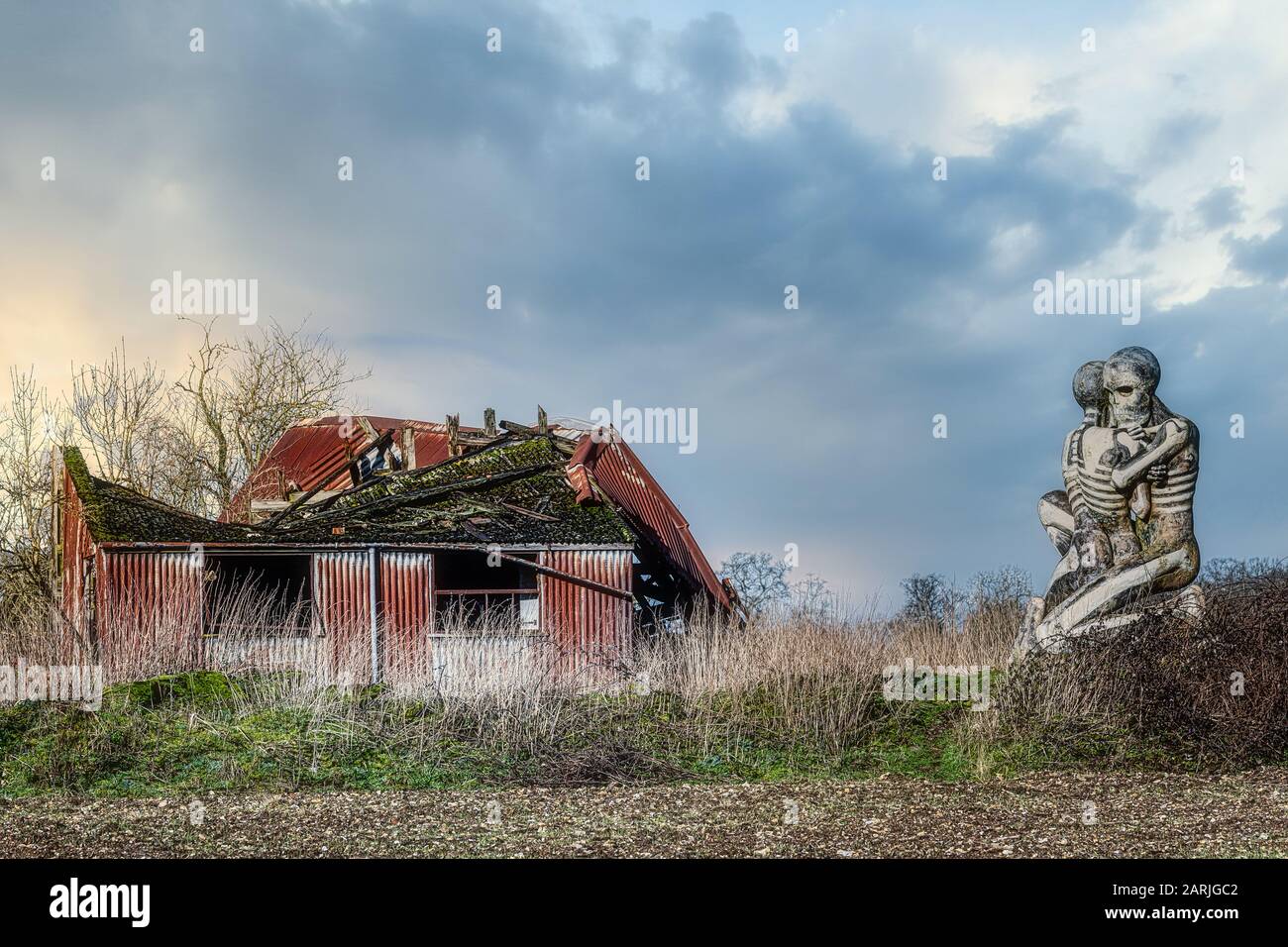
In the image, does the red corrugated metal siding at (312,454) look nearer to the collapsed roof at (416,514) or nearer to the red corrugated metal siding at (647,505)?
the collapsed roof at (416,514)

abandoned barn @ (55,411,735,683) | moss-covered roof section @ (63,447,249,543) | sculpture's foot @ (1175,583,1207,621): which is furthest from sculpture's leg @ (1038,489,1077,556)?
moss-covered roof section @ (63,447,249,543)

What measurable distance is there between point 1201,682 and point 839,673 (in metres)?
3.97

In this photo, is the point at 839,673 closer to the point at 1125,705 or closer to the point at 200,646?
the point at 1125,705

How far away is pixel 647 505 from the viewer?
25.7 m

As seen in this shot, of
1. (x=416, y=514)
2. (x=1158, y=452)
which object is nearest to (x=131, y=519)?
(x=416, y=514)

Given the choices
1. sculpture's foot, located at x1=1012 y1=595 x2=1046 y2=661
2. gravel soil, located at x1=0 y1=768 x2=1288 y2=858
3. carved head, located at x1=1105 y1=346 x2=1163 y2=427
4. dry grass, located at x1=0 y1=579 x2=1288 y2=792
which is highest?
carved head, located at x1=1105 y1=346 x2=1163 y2=427

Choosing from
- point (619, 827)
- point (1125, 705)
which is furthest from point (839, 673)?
point (619, 827)

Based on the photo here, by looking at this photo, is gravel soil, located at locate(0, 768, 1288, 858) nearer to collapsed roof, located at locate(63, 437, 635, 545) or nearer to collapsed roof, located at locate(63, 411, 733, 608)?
collapsed roof, located at locate(63, 437, 635, 545)

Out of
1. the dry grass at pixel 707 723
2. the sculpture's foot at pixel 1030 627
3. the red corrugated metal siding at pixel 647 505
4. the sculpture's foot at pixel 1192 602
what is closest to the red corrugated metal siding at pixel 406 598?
the red corrugated metal siding at pixel 647 505

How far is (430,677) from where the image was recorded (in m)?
15.9

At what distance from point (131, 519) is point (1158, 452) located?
16.0 metres

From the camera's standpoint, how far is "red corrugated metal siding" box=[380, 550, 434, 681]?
20.5 m

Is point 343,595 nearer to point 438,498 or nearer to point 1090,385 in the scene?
point 438,498

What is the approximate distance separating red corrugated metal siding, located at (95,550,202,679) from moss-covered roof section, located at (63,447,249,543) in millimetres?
304
